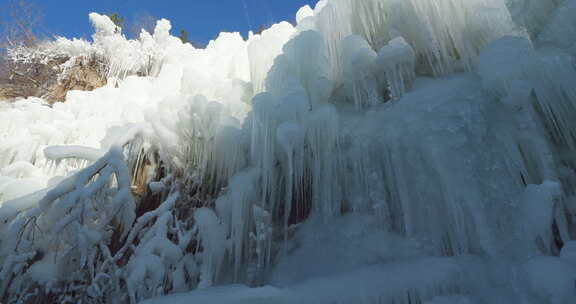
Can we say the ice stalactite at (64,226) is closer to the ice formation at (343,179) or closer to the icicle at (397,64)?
the ice formation at (343,179)

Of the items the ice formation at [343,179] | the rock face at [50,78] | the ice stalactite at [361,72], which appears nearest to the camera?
the ice formation at [343,179]

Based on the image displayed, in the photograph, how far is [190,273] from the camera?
3.11 m

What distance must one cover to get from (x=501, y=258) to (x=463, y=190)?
526 mm

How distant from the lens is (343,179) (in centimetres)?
299

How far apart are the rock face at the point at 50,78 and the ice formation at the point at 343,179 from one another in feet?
11.4

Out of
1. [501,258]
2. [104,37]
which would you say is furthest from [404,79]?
[104,37]

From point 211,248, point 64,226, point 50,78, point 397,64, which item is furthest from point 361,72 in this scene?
point 50,78

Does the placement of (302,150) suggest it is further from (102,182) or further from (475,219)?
(102,182)

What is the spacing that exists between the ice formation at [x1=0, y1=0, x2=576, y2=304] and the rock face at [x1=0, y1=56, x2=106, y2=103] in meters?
3.46

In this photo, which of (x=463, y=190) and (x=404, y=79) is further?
(x=404, y=79)

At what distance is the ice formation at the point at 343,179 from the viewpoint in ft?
7.82

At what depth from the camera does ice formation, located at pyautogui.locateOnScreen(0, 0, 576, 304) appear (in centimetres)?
238

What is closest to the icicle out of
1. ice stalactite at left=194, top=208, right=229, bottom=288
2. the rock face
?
ice stalactite at left=194, top=208, right=229, bottom=288

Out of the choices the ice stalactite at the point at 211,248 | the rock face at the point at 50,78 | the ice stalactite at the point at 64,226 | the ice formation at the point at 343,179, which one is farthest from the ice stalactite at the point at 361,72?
the rock face at the point at 50,78
